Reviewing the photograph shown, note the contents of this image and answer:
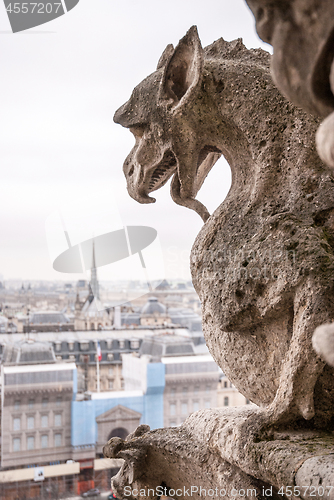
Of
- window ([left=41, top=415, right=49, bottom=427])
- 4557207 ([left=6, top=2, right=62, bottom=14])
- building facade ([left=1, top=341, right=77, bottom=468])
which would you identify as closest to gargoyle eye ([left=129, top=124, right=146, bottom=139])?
4557207 ([left=6, top=2, right=62, bottom=14])

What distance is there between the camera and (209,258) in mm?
1525

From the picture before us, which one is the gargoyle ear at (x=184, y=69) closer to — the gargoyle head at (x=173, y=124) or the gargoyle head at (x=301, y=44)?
the gargoyle head at (x=173, y=124)

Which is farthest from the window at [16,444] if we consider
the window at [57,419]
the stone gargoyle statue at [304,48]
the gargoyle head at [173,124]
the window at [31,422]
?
the stone gargoyle statue at [304,48]

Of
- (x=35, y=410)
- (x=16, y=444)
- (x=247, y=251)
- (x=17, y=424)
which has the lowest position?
(x=16, y=444)

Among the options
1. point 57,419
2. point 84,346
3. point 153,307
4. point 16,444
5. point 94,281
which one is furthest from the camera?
point 153,307

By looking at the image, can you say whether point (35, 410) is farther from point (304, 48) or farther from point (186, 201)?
point (304, 48)

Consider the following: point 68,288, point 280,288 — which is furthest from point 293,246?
point 68,288

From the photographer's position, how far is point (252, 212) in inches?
58.3

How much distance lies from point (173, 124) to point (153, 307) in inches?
137

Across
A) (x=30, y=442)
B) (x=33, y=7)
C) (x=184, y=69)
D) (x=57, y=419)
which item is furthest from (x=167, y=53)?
(x=30, y=442)

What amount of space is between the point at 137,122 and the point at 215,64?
311 mm

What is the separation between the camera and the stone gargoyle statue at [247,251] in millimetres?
1286

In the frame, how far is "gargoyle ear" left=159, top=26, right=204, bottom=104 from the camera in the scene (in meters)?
1.51

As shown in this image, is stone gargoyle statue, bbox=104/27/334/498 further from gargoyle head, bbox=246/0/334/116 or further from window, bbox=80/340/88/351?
window, bbox=80/340/88/351
